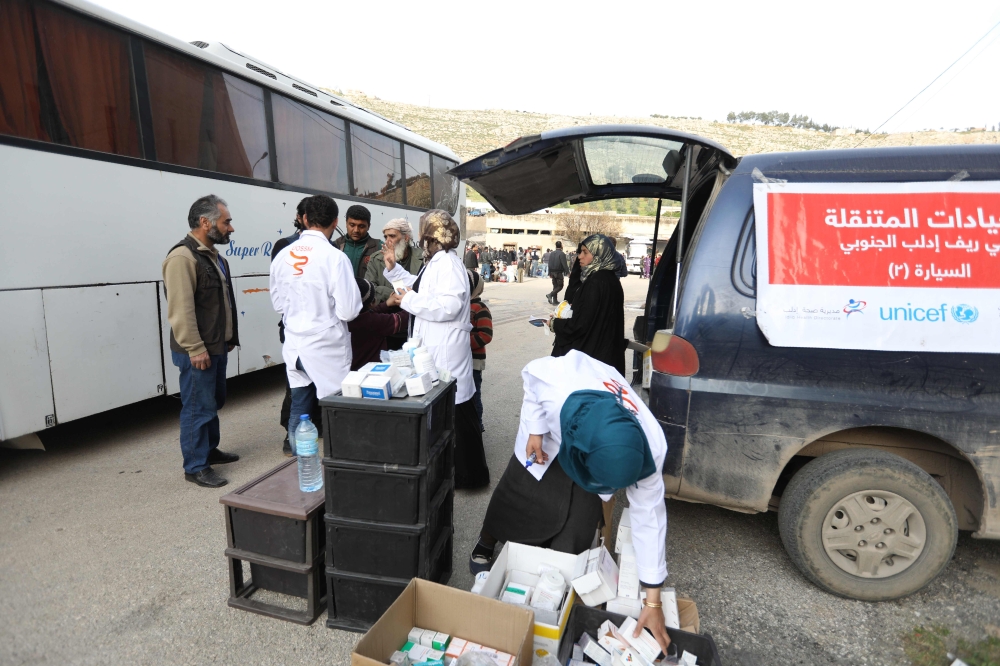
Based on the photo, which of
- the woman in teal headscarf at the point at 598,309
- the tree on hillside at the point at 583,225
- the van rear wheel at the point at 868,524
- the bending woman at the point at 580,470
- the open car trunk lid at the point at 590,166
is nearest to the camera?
the bending woman at the point at 580,470

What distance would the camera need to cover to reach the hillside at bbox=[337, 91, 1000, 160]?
77.4 meters

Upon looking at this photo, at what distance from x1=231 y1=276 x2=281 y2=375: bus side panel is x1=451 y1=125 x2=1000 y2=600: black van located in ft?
16.0

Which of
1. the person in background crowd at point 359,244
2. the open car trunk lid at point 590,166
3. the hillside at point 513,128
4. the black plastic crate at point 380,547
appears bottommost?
the black plastic crate at point 380,547

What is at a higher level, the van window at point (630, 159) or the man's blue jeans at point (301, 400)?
the van window at point (630, 159)

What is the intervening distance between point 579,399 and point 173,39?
205 inches

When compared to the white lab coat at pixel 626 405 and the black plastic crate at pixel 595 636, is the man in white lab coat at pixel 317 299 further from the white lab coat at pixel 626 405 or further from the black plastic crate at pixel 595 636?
the black plastic crate at pixel 595 636

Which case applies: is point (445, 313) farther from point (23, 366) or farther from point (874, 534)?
point (23, 366)

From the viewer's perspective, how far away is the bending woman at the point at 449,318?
3.69m

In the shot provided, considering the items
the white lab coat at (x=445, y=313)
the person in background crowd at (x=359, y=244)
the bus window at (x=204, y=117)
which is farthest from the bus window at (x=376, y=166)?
the white lab coat at (x=445, y=313)

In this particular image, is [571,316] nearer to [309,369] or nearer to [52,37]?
[309,369]

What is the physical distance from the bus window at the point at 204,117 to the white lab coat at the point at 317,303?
7.69 ft

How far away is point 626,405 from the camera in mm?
2383

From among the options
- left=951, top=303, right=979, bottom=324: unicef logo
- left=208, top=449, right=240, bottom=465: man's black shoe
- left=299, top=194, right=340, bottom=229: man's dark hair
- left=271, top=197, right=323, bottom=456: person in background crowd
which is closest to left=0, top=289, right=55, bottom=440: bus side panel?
left=208, top=449, right=240, bottom=465: man's black shoe

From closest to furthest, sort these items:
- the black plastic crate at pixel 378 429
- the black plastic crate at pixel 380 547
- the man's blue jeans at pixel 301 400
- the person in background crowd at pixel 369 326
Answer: the black plastic crate at pixel 378 429 < the black plastic crate at pixel 380 547 < the man's blue jeans at pixel 301 400 < the person in background crowd at pixel 369 326
